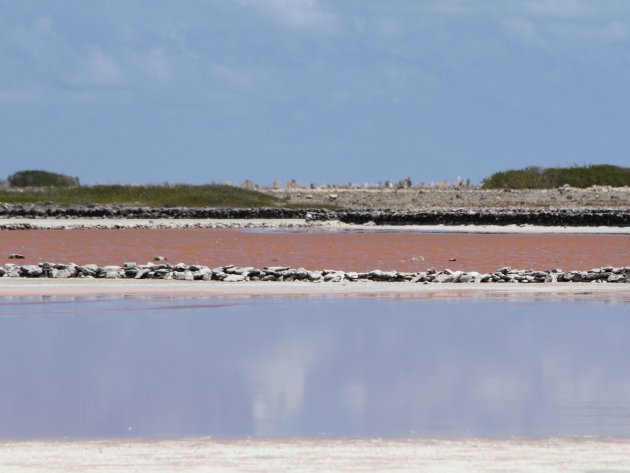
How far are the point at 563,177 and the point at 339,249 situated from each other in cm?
8479

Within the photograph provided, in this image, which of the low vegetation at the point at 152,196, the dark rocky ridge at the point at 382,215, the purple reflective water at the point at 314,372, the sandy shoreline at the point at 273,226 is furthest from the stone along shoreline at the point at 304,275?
the low vegetation at the point at 152,196

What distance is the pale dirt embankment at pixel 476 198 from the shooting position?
108 meters

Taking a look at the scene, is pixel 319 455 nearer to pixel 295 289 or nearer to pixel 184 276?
pixel 295 289

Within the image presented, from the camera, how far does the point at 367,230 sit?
72.2m

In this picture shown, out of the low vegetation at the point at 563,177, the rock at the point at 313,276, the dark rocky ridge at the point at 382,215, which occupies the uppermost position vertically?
the low vegetation at the point at 563,177

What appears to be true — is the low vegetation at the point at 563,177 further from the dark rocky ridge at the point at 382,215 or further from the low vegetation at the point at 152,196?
the dark rocky ridge at the point at 382,215

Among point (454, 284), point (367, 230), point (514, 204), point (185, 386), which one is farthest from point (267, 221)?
point (185, 386)

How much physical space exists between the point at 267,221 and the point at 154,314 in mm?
65684

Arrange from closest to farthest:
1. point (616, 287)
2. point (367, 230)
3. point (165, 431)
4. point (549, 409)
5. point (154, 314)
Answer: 1. point (165, 431)
2. point (549, 409)
3. point (154, 314)
4. point (616, 287)
5. point (367, 230)

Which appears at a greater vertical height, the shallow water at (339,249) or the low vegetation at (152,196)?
the low vegetation at (152,196)

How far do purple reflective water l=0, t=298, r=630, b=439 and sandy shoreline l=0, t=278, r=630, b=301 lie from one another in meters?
3.31

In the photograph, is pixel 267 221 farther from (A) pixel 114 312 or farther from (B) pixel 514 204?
(A) pixel 114 312

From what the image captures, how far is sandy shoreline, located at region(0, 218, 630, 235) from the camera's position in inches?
2810

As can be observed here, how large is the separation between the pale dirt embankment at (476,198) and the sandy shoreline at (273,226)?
28.3 m
